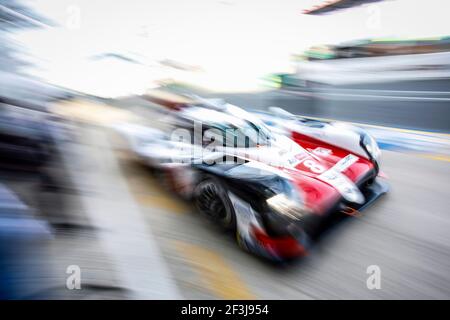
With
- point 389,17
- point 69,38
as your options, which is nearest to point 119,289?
point 69,38

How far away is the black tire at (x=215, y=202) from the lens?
119 cm

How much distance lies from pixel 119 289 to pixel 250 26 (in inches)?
60.3

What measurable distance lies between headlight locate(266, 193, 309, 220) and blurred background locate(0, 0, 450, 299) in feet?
0.74

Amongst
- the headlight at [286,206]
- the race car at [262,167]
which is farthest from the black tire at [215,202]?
the headlight at [286,206]

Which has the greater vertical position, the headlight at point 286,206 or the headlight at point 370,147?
the headlight at point 370,147

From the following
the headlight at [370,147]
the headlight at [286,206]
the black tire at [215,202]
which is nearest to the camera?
the headlight at [286,206]

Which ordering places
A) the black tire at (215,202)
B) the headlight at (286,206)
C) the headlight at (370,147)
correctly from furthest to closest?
the headlight at (370,147) → the black tire at (215,202) → the headlight at (286,206)

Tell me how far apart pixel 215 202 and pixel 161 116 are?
2.68 ft

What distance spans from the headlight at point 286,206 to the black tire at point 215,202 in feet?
0.65

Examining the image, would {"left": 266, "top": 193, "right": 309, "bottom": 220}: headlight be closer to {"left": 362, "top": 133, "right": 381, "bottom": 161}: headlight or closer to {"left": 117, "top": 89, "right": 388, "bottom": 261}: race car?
{"left": 117, "top": 89, "right": 388, "bottom": 261}: race car

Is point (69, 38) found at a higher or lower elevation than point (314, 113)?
higher

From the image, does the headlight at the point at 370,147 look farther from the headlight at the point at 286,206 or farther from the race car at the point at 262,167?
the headlight at the point at 286,206

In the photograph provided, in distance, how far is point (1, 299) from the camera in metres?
0.98

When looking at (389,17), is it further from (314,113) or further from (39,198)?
(39,198)
